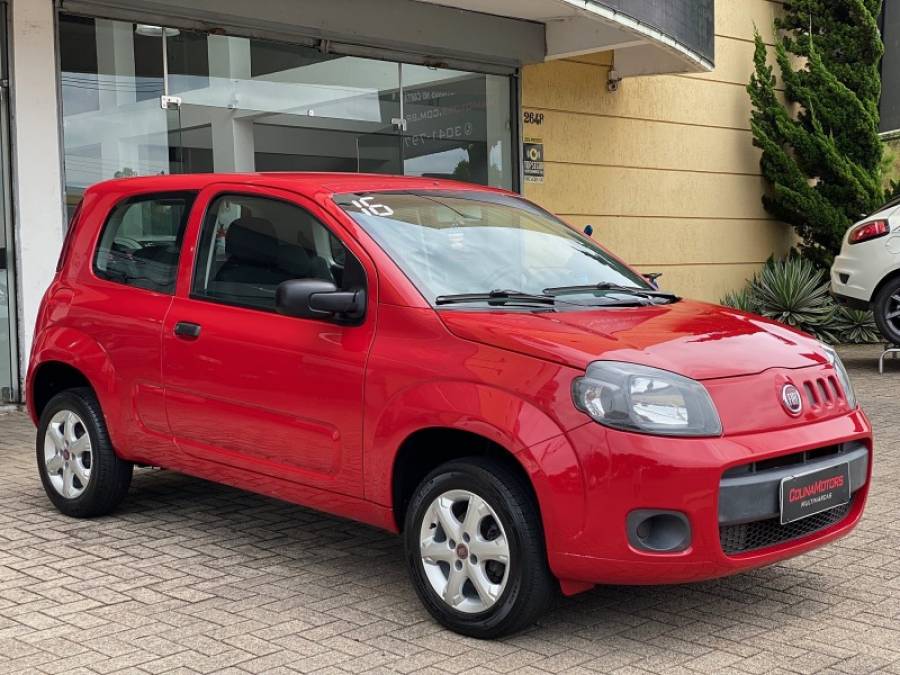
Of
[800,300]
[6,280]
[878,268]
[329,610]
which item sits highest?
[6,280]

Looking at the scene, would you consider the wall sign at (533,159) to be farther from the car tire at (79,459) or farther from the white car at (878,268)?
the car tire at (79,459)

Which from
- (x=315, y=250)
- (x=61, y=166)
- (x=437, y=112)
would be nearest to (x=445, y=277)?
(x=315, y=250)

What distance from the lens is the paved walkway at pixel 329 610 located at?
4.12 m

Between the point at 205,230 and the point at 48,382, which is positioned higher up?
the point at 205,230

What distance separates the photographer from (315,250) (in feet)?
16.5

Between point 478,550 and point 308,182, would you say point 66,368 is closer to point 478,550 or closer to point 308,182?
point 308,182

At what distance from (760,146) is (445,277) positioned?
12.3 m

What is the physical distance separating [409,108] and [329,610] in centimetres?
855

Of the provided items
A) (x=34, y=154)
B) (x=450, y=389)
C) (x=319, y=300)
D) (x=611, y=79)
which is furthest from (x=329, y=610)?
(x=611, y=79)

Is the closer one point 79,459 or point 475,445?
point 475,445

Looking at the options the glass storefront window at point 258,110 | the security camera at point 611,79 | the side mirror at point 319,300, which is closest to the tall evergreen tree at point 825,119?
the security camera at point 611,79

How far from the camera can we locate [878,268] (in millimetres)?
12148

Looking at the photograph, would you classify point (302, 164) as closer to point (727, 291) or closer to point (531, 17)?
point (531, 17)

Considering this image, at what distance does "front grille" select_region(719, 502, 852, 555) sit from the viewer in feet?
13.5
